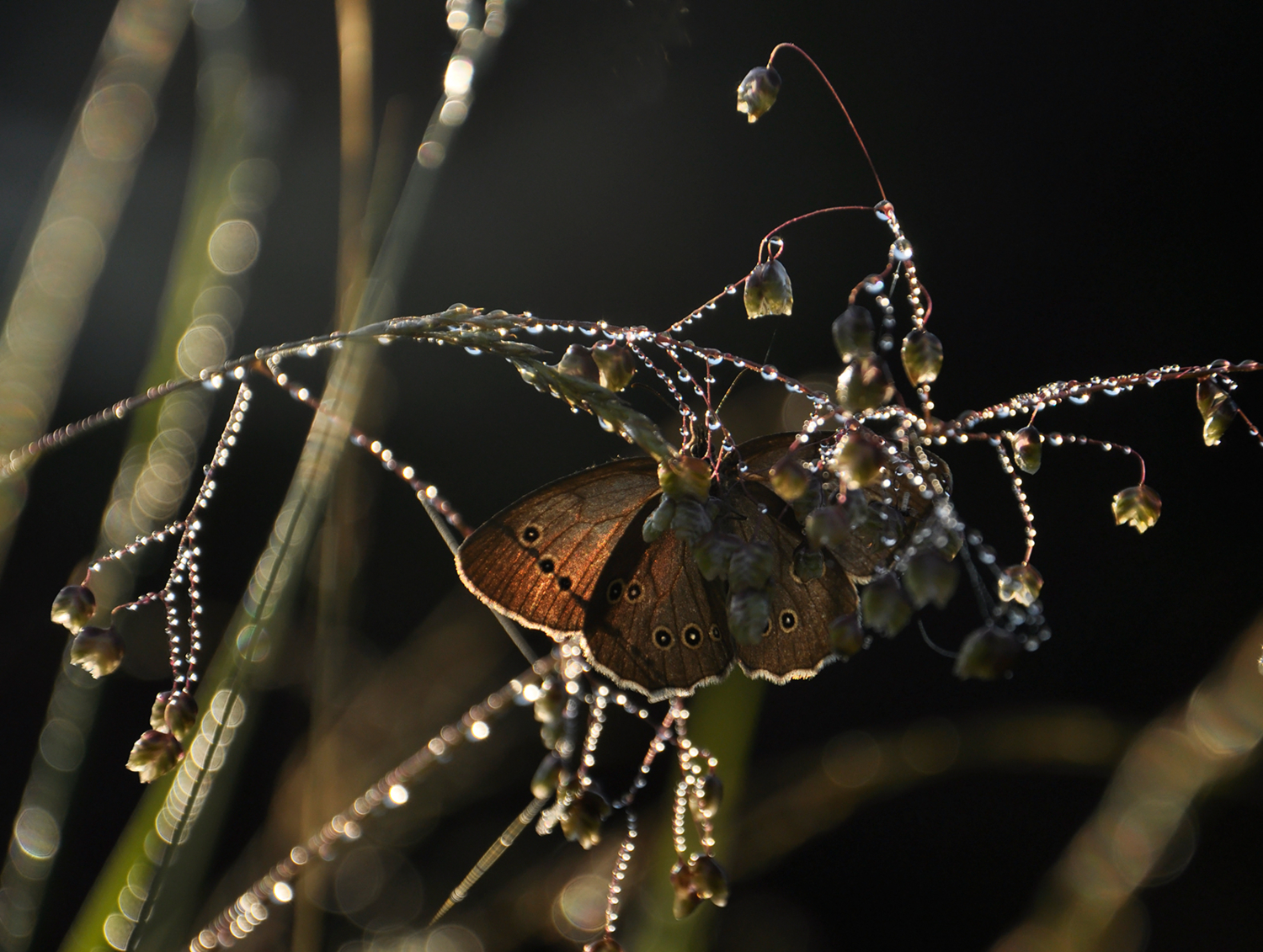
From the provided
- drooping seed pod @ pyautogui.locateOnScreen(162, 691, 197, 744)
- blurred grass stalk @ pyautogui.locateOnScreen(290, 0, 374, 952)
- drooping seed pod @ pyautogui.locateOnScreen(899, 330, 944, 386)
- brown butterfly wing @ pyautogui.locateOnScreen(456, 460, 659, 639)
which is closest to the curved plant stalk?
blurred grass stalk @ pyautogui.locateOnScreen(290, 0, 374, 952)

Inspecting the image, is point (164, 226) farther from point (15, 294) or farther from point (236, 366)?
point (236, 366)

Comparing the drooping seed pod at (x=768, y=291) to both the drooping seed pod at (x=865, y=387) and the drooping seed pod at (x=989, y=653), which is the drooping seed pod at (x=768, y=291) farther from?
the drooping seed pod at (x=989, y=653)

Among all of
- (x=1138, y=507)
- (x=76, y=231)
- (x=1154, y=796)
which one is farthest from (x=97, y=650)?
(x=1154, y=796)

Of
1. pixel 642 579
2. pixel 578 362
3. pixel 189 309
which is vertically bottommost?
pixel 642 579

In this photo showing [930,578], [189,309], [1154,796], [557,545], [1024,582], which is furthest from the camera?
[1154,796]

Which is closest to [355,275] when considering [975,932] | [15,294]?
[15,294]

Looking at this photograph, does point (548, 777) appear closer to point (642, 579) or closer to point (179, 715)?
point (642, 579)

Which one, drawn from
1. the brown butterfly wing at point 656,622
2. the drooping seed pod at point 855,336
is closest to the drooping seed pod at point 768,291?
the drooping seed pod at point 855,336
